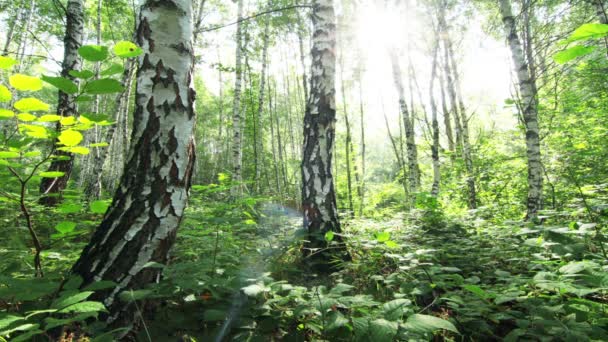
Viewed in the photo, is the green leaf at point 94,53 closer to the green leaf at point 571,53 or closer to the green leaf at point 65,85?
the green leaf at point 65,85

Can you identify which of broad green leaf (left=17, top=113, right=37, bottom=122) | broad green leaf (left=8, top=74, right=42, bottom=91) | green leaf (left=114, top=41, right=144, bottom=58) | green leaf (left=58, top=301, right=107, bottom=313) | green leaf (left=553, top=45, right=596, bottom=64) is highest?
green leaf (left=114, top=41, right=144, bottom=58)

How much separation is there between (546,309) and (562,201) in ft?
16.5

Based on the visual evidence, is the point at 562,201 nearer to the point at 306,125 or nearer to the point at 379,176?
the point at 306,125

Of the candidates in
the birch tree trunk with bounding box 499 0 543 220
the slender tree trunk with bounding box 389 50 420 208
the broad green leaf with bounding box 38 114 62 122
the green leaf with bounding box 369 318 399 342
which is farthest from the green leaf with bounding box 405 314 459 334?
the slender tree trunk with bounding box 389 50 420 208

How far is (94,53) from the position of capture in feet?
3.35

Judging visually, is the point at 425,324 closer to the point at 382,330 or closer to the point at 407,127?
the point at 382,330

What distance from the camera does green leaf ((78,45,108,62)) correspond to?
1.00 m

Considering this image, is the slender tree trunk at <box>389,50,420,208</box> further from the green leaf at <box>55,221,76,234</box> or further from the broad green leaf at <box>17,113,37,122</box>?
the broad green leaf at <box>17,113,37,122</box>

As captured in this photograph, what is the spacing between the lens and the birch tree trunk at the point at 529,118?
13.4 ft

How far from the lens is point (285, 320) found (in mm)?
1385

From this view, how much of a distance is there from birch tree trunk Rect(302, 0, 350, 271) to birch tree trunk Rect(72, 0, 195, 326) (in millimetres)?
1757

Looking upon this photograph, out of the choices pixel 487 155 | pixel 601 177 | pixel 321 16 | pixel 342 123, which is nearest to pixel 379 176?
pixel 342 123

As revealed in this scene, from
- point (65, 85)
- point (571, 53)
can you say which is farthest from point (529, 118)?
point (65, 85)

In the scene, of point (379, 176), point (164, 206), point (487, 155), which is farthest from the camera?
point (379, 176)
